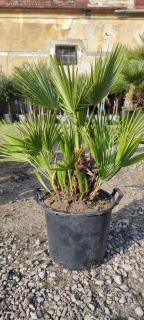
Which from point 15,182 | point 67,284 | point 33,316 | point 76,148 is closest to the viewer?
point 33,316

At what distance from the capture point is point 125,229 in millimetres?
3180

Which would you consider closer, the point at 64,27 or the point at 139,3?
the point at 64,27

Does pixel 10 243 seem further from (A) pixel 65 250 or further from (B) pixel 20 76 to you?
(B) pixel 20 76

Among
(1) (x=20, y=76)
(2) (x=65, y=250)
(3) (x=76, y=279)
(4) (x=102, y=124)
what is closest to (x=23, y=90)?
(1) (x=20, y=76)

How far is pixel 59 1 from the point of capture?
31.3ft

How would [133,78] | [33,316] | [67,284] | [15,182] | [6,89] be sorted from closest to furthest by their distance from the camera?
[33,316] → [67,284] → [15,182] → [133,78] → [6,89]

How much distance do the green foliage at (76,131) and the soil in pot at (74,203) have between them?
0.06 m

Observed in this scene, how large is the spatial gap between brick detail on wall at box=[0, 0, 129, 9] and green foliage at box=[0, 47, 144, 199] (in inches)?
309

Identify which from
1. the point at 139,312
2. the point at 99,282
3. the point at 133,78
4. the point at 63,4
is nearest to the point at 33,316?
the point at 99,282

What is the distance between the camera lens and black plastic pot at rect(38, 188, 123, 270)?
7.93ft

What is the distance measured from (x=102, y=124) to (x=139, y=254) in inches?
45.9

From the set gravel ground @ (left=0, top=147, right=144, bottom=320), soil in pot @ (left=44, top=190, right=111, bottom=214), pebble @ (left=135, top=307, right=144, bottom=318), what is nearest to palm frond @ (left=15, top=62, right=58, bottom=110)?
soil in pot @ (left=44, top=190, right=111, bottom=214)

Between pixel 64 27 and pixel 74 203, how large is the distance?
828 centimetres

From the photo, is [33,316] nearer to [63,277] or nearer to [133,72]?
[63,277]
